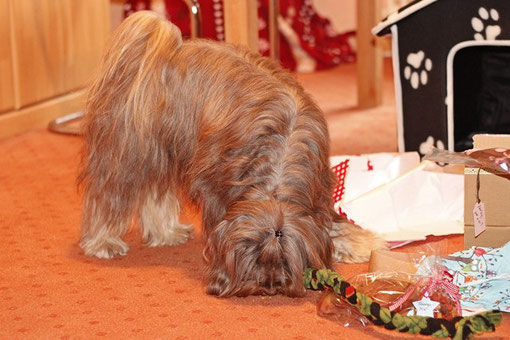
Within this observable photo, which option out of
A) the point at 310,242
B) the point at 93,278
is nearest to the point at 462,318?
the point at 310,242

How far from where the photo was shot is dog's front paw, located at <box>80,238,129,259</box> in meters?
2.59

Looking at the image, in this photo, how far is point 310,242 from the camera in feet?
6.96

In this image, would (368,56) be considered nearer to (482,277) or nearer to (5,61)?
(5,61)

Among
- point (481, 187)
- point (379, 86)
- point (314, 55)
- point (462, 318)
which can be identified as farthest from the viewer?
point (314, 55)

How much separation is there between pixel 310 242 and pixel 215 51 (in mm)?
582

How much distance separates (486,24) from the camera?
290 cm

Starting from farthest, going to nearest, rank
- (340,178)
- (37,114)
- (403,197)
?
1. (37,114)
2. (340,178)
3. (403,197)

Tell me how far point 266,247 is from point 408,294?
1.12 feet

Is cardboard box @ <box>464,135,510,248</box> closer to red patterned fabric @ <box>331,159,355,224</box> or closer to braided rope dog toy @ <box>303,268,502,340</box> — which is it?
braided rope dog toy @ <box>303,268,502,340</box>

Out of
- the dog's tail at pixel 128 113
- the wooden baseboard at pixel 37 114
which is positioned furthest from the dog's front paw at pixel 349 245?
the wooden baseboard at pixel 37 114

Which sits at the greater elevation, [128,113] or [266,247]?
A: [128,113]

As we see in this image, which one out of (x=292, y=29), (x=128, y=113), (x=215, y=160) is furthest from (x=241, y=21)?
(x=292, y=29)

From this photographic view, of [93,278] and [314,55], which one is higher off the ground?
[314,55]

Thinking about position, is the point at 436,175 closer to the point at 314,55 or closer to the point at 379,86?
the point at 379,86
